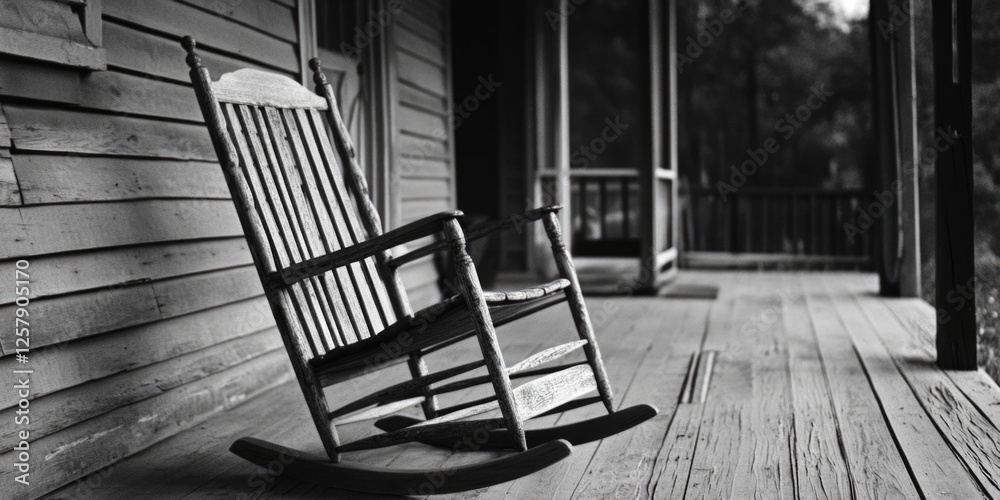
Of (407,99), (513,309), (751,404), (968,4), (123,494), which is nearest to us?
(123,494)

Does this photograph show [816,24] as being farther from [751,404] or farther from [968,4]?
[751,404]

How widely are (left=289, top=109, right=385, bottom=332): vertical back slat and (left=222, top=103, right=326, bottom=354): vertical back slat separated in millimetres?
202

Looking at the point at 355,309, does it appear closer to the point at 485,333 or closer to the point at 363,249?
the point at 363,249

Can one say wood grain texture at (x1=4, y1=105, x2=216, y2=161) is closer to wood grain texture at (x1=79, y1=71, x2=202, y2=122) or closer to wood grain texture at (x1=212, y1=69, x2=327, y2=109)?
wood grain texture at (x1=79, y1=71, x2=202, y2=122)

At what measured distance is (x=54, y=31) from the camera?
196 centimetres

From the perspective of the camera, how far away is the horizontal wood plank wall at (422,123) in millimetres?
4520

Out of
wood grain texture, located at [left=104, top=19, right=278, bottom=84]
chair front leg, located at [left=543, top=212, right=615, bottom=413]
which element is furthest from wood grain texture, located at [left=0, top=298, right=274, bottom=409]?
chair front leg, located at [left=543, top=212, right=615, bottom=413]

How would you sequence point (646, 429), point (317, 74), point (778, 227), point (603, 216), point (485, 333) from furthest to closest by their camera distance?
point (778, 227) → point (603, 216) → point (317, 74) → point (646, 429) → point (485, 333)

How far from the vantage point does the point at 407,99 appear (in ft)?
15.2

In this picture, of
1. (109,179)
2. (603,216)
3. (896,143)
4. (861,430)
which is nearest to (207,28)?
(109,179)

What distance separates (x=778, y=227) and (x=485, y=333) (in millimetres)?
6723

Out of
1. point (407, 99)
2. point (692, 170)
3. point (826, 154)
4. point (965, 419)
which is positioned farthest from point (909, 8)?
point (826, 154)

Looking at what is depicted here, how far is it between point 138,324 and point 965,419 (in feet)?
7.57

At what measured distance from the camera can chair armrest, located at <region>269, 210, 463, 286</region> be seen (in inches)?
73.2
